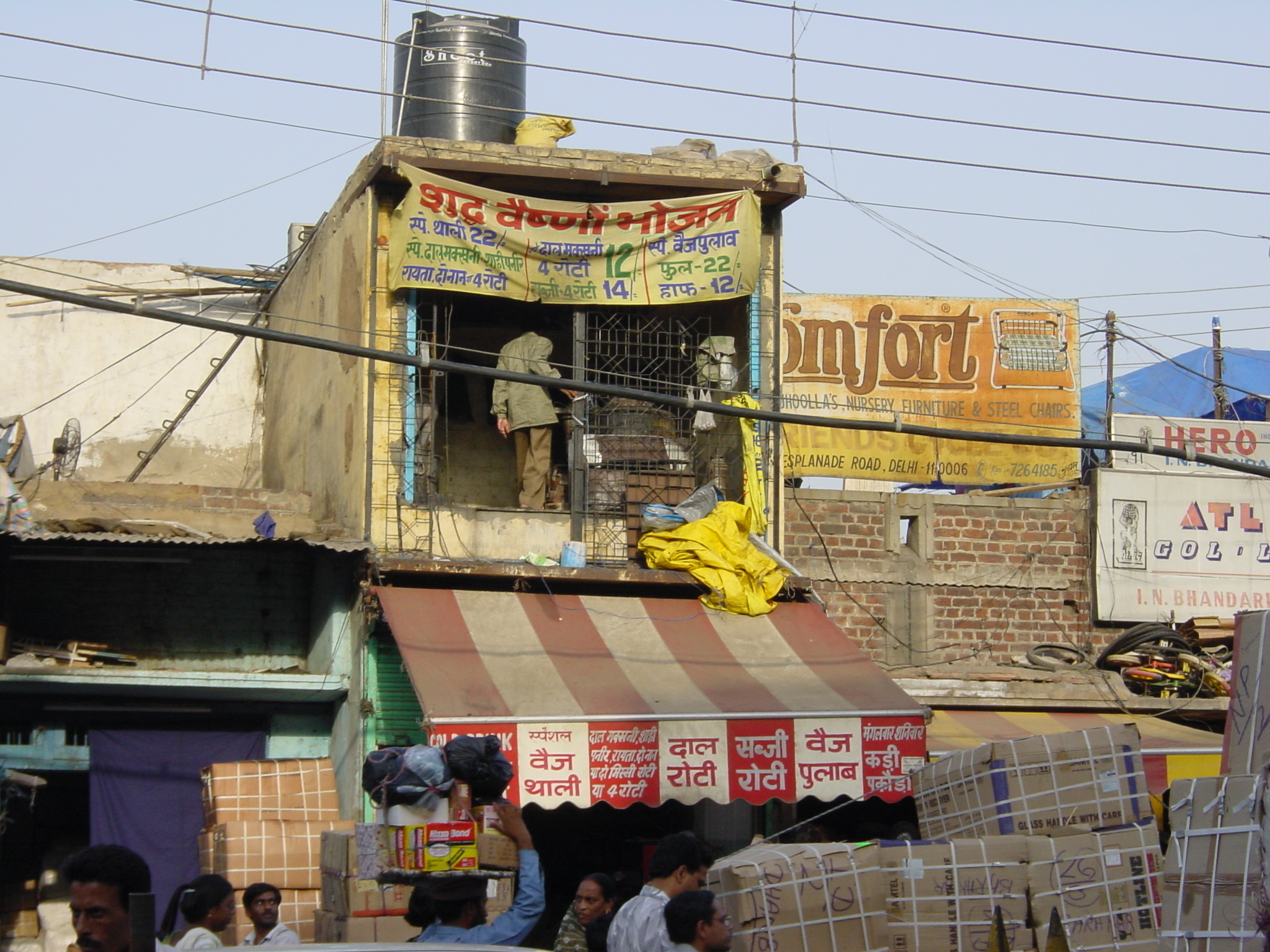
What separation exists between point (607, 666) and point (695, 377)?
3029 mm

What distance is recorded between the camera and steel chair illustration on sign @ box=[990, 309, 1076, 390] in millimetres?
15656

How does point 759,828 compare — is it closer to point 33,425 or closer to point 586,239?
point 586,239

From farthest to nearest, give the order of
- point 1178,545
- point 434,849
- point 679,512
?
point 1178,545 → point 679,512 → point 434,849

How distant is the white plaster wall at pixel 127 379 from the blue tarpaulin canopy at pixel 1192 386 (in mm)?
11359

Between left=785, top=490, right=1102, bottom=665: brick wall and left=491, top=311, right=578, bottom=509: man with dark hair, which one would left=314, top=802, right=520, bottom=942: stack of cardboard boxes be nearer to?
left=491, top=311, right=578, bottom=509: man with dark hair

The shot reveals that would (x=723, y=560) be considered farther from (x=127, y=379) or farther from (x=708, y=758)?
(x=127, y=379)

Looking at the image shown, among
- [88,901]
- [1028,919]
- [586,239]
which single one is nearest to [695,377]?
[586,239]

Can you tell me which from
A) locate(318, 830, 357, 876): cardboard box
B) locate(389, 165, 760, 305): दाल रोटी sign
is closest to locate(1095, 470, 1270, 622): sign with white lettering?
locate(389, 165, 760, 305): दाल रोटी sign

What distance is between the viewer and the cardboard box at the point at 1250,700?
6.25 m

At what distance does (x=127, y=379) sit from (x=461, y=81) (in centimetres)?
577

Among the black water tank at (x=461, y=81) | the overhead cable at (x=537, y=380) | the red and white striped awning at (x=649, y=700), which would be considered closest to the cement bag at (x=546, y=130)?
the black water tank at (x=461, y=81)

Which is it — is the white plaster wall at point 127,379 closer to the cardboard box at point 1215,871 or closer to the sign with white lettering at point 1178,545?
the sign with white lettering at point 1178,545

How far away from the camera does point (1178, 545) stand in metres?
13.7

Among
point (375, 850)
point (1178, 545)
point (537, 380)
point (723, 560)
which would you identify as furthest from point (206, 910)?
point (1178, 545)
